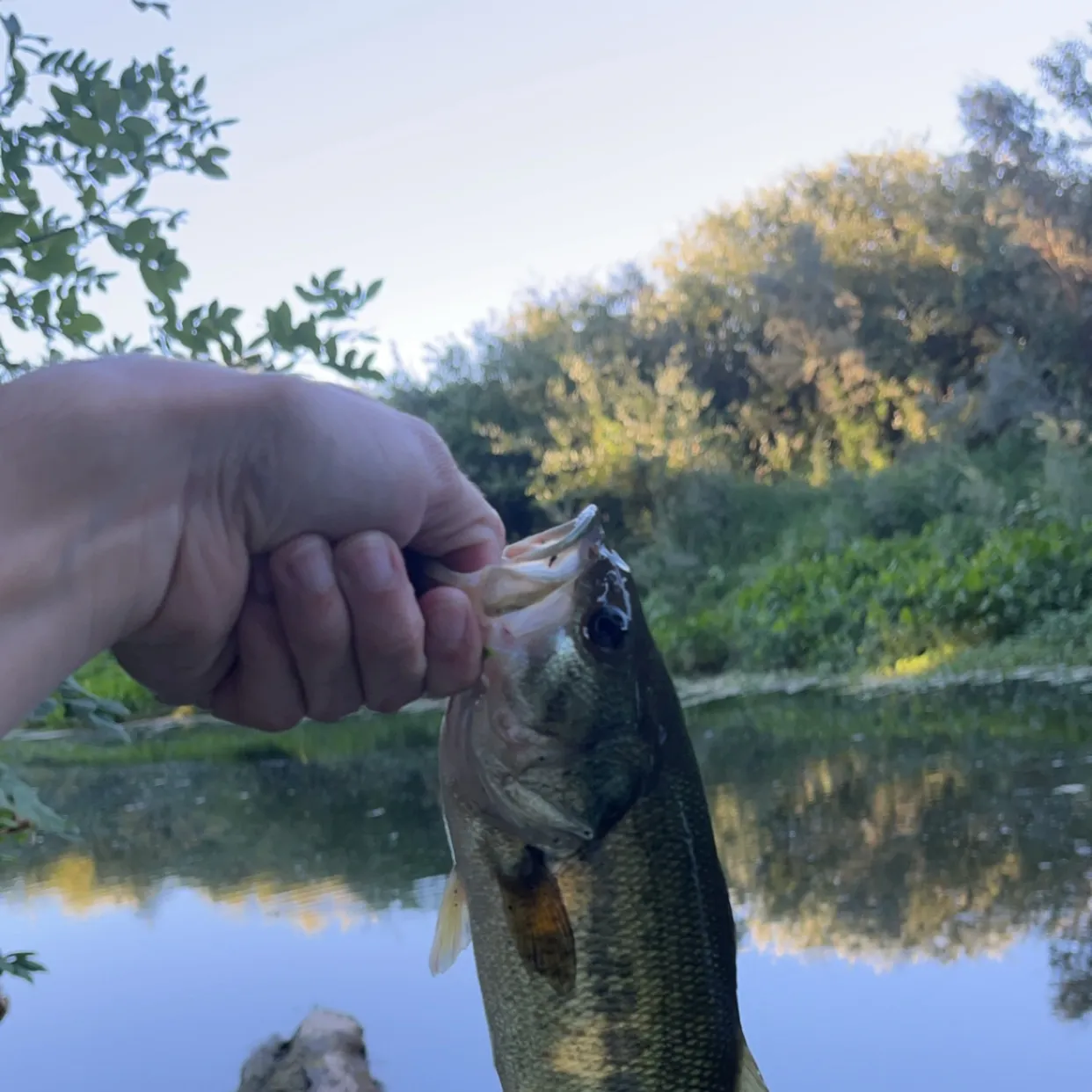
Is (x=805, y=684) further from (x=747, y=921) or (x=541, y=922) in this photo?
(x=541, y=922)

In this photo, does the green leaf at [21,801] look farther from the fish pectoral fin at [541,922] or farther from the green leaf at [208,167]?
the green leaf at [208,167]

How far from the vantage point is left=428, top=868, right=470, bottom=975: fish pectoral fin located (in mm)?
1427

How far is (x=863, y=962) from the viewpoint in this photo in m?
3.26

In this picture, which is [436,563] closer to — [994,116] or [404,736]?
[404,736]

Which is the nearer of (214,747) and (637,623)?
(637,623)

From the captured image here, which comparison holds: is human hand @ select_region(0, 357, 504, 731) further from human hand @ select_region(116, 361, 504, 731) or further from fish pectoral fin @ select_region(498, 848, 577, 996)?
fish pectoral fin @ select_region(498, 848, 577, 996)

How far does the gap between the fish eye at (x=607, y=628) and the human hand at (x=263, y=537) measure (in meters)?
0.14

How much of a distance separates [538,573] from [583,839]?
1.04ft

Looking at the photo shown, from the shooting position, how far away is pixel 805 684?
8.10 m

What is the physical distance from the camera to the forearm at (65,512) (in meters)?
0.98

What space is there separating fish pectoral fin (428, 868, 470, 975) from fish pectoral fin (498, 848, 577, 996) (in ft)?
0.34

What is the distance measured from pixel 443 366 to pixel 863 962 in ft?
39.6

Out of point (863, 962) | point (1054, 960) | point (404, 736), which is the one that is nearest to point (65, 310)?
point (863, 962)

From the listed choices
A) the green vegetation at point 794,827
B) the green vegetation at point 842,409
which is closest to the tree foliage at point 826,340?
the green vegetation at point 842,409
